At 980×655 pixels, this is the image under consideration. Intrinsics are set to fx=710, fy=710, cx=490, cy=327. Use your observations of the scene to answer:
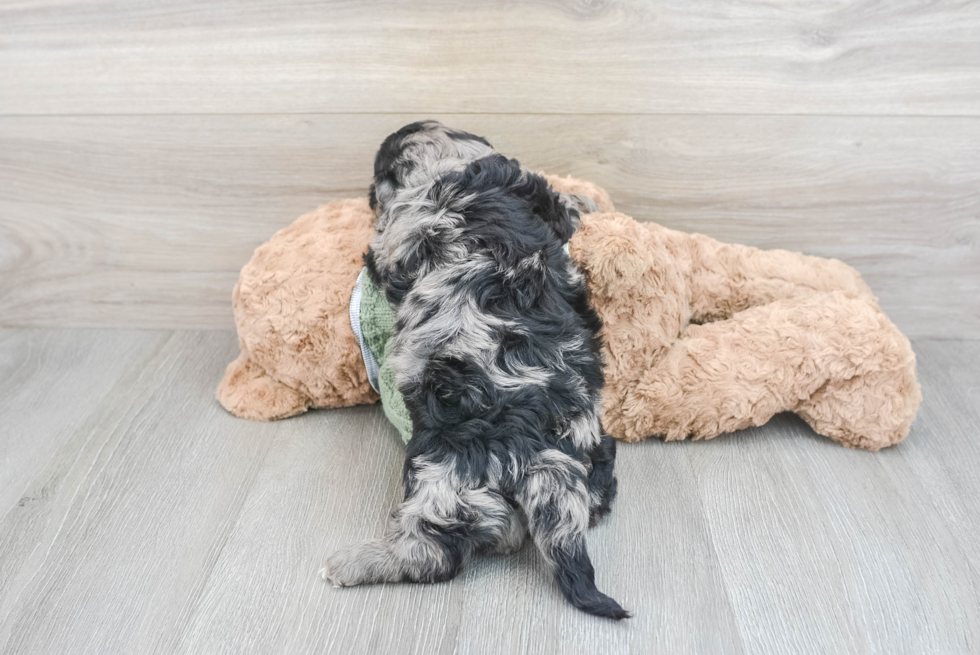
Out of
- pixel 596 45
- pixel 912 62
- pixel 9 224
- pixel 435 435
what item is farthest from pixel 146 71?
pixel 912 62

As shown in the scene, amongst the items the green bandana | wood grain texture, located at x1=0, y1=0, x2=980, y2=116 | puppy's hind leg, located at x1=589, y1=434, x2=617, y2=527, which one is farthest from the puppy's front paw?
wood grain texture, located at x1=0, y1=0, x2=980, y2=116

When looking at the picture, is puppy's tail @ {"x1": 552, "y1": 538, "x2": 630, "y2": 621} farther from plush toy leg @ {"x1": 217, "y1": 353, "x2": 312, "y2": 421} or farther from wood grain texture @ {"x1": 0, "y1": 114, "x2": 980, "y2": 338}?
wood grain texture @ {"x1": 0, "y1": 114, "x2": 980, "y2": 338}

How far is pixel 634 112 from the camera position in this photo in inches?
52.2

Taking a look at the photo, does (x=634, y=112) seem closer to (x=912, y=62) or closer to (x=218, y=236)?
(x=912, y=62)

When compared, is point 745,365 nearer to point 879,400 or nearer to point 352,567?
point 879,400

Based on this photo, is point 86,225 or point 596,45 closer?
point 596,45

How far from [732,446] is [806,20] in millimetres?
755

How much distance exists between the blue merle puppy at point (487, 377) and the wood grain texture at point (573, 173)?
340 mm

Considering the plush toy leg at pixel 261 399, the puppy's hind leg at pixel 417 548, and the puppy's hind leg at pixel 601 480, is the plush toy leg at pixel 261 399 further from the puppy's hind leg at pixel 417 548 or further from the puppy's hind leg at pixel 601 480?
the puppy's hind leg at pixel 601 480

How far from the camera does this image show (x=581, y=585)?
887 mm

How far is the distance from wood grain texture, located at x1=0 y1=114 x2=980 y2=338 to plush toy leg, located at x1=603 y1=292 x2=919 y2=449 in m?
0.28

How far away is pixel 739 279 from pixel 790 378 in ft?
0.68

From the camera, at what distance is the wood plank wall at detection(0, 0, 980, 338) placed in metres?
1.27

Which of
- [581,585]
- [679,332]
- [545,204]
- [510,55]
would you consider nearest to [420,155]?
[545,204]
